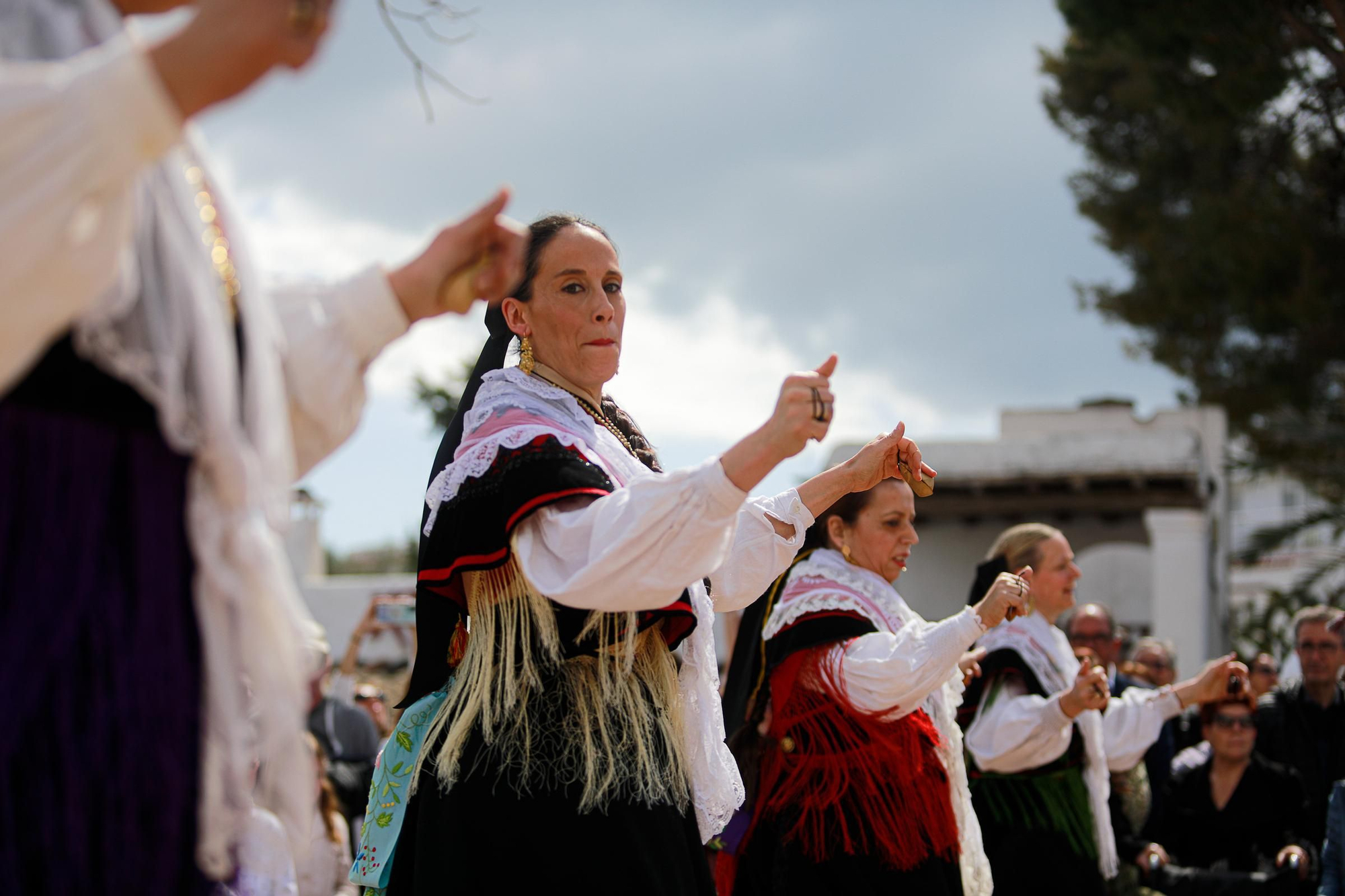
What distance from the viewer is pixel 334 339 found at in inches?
71.9

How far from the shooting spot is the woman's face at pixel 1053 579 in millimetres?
5773

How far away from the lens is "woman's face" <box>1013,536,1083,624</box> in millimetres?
5773

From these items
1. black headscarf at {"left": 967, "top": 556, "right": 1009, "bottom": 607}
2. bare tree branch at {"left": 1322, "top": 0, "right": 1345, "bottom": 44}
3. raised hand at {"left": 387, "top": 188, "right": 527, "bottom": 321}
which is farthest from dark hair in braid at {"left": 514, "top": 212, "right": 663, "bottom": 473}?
bare tree branch at {"left": 1322, "top": 0, "right": 1345, "bottom": 44}

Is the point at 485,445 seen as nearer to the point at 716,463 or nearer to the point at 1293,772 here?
the point at 716,463

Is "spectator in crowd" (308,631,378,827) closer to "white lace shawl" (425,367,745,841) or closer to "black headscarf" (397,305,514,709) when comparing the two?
"black headscarf" (397,305,514,709)

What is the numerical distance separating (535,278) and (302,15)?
179cm

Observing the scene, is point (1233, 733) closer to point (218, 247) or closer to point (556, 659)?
point (556, 659)

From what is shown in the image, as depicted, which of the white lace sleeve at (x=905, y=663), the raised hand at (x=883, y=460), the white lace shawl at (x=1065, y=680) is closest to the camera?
the raised hand at (x=883, y=460)

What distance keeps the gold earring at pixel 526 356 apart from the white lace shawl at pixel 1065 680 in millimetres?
2918

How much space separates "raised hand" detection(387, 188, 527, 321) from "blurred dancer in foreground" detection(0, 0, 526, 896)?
0.69 feet

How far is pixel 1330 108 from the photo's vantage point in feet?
36.8

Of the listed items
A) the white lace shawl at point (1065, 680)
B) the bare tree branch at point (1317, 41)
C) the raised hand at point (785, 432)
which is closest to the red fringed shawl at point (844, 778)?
the white lace shawl at point (1065, 680)

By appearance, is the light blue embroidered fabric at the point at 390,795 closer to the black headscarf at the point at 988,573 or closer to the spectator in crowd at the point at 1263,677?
the black headscarf at the point at 988,573

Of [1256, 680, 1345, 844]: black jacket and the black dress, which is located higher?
the black dress
